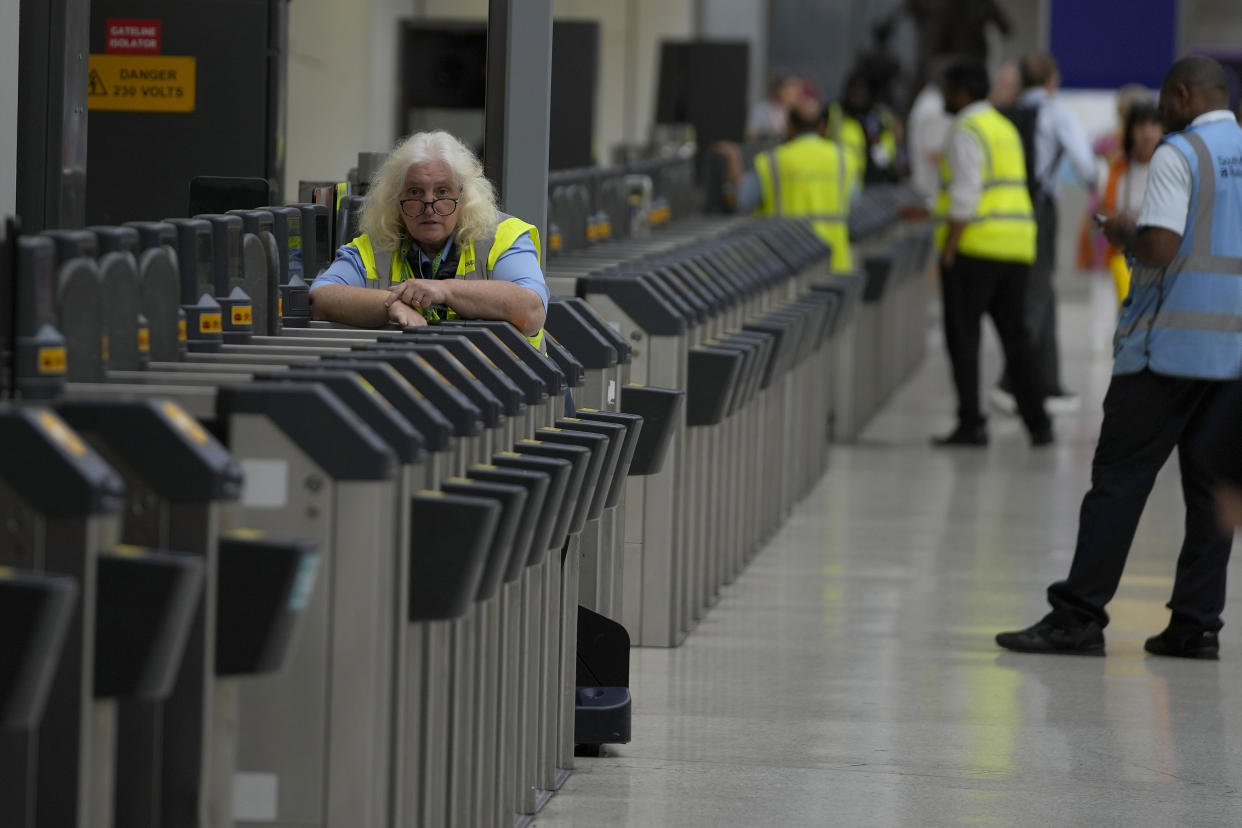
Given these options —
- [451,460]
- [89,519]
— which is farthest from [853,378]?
[89,519]

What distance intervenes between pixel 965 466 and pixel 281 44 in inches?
194

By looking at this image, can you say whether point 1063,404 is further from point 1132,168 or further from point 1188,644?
point 1188,644

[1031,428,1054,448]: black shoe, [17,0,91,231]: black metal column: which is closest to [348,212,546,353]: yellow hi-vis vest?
[17,0,91,231]: black metal column

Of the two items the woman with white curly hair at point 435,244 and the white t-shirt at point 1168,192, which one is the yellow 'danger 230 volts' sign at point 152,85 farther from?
the white t-shirt at point 1168,192

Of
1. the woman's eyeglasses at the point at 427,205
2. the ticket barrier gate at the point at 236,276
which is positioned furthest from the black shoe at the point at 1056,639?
the ticket barrier gate at the point at 236,276

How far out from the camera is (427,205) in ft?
16.1

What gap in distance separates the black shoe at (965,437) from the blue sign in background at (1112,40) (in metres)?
22.0

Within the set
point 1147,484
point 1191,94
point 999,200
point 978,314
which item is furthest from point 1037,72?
point 1147,484

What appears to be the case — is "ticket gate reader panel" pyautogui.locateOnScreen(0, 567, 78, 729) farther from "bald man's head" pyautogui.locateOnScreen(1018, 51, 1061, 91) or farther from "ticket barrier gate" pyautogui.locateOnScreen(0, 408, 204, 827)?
"bald man's head" pyautogui.locateOnScreen(1018, 51, 1061, 91)

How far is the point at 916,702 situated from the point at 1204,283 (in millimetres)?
1338

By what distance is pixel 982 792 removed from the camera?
485 cm

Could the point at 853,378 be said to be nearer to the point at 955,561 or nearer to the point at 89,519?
the point at 955,561

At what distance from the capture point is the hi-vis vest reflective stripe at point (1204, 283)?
232 inches

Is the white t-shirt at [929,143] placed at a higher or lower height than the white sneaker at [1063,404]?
higher
